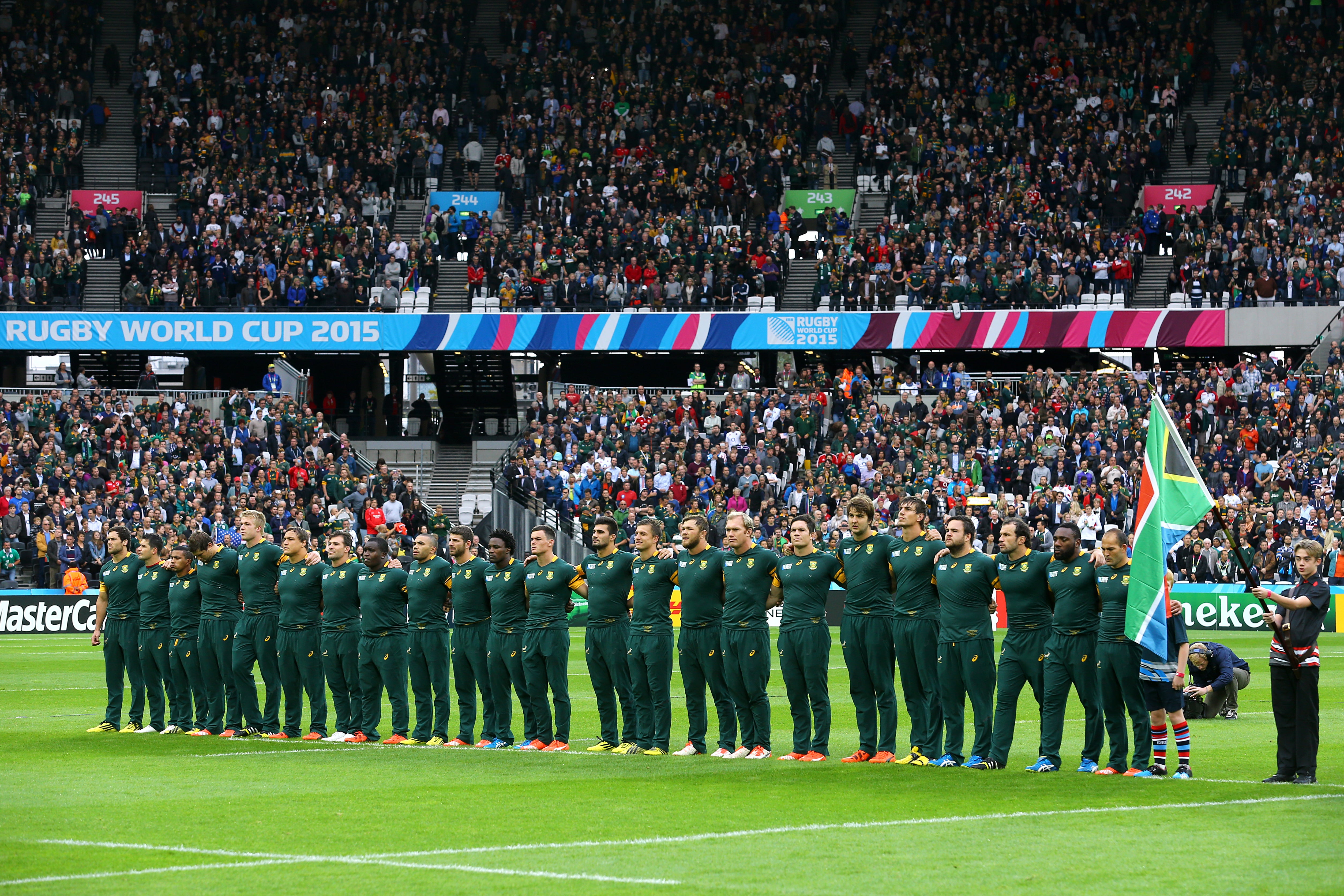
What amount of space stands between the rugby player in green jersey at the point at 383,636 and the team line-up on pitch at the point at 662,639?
2cm

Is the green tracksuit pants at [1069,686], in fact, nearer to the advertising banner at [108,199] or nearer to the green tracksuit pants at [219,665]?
the green tracksuit pants at [219,665]

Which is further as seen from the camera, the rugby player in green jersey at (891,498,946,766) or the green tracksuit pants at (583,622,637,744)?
the green tracksuit pants at (583,622,637,744)

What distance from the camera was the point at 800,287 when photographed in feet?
151

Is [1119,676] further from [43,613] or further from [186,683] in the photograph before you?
[43,613]

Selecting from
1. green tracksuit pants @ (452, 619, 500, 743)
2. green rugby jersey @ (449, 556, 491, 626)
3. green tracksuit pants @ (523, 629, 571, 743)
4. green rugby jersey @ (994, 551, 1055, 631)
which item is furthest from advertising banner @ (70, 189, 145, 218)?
green rugby jersey @ (994, 551, 1055, 631)

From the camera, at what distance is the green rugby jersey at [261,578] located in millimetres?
17766

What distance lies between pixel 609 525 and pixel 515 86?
38.7 meters

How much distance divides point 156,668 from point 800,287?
29.6 metres

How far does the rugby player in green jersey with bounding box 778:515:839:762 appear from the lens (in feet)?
49.3

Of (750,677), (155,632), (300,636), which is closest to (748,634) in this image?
(750,677)

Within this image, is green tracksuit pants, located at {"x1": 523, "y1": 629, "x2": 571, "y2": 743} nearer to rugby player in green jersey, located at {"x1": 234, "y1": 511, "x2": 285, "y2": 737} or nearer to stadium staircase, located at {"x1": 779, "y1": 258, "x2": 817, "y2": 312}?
rugby player in green jersey, located at {"x1": 234, "y1": 511, "x2": 285, "y2": 737}

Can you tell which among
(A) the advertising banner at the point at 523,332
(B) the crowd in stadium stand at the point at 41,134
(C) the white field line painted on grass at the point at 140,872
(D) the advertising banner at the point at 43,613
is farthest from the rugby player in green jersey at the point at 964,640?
(B) the crowd in stadium stand at the point at 41,134

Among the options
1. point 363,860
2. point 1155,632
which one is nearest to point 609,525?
point 1155,632

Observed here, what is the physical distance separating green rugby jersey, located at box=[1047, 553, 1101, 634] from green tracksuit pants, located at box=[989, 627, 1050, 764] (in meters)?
0.27
